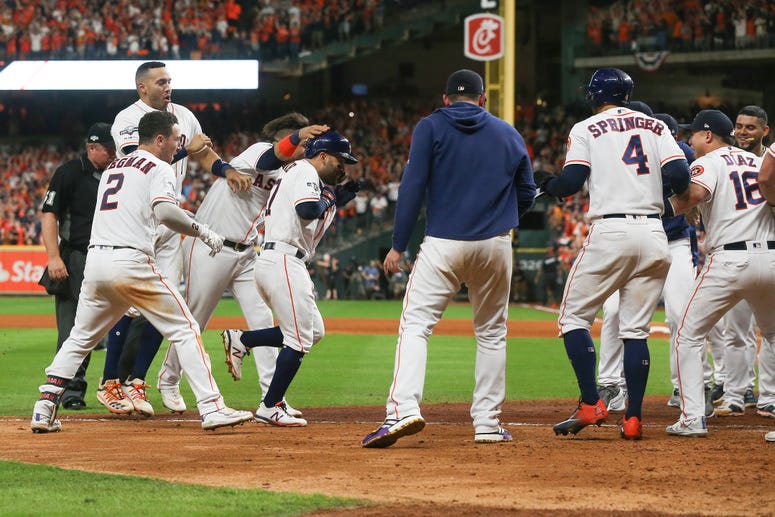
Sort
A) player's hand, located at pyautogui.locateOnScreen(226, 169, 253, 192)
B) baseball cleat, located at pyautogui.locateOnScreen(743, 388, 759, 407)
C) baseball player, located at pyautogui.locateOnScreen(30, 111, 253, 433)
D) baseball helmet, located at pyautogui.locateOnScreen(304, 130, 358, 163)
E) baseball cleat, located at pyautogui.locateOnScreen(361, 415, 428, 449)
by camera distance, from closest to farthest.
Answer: baseball cleat, located at pyautogui.locateOnScreen(361, 415, 428, 449) → baseball player, located at pyautogui.locateOnScreen(30, 111, 253, 433) → baseball helmet, located at pyautogui.locateOnScreen(304, 130, 358, 163) → player's hand, located at pyautogui.locateOnScreen(226, 169, 253, 192) → baseball cleat, located at pyautogui.locateOnScreen(743, 388, 759, 407)

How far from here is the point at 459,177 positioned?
629 cm

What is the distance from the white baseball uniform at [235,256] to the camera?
7.83m

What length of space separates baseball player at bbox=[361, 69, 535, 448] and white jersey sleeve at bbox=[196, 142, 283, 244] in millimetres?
1889

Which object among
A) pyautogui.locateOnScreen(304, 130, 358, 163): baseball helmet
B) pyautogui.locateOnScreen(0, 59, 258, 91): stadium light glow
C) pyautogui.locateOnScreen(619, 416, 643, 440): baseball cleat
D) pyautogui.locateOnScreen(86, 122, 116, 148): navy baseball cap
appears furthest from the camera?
pyautogui.locateOnScreen(0, 59, 258, 91): stadium light glow

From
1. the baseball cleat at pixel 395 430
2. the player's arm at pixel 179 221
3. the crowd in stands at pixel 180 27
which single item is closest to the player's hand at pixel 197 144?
the player's arm at pixel 179 221

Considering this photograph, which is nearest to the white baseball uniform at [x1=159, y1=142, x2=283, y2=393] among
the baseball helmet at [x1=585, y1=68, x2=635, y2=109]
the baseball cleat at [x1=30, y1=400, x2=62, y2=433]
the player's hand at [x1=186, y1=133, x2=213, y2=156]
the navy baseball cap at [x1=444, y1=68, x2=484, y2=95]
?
the player's hand at [x1=186, y1=133, x2=213, y2=156]

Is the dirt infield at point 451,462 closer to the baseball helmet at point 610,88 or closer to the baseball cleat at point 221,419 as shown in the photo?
the baseball cleat at point 221,419

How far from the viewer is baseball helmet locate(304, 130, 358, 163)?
722 centimetres

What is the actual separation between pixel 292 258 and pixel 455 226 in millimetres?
1415

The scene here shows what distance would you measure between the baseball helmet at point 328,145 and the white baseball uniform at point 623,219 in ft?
5.13

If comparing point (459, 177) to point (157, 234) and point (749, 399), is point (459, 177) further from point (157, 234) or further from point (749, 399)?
point (749, 399)

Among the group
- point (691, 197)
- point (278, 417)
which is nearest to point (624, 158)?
point (691, 197)

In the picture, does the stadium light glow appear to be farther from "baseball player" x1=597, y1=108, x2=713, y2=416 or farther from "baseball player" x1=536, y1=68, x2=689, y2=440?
"baseball player" x1=536, y1=68, x2=689, y2=440

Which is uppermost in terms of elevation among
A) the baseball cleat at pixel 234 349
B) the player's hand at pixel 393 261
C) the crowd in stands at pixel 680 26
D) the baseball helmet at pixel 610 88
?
the crowd in stands at pixel 680 26
